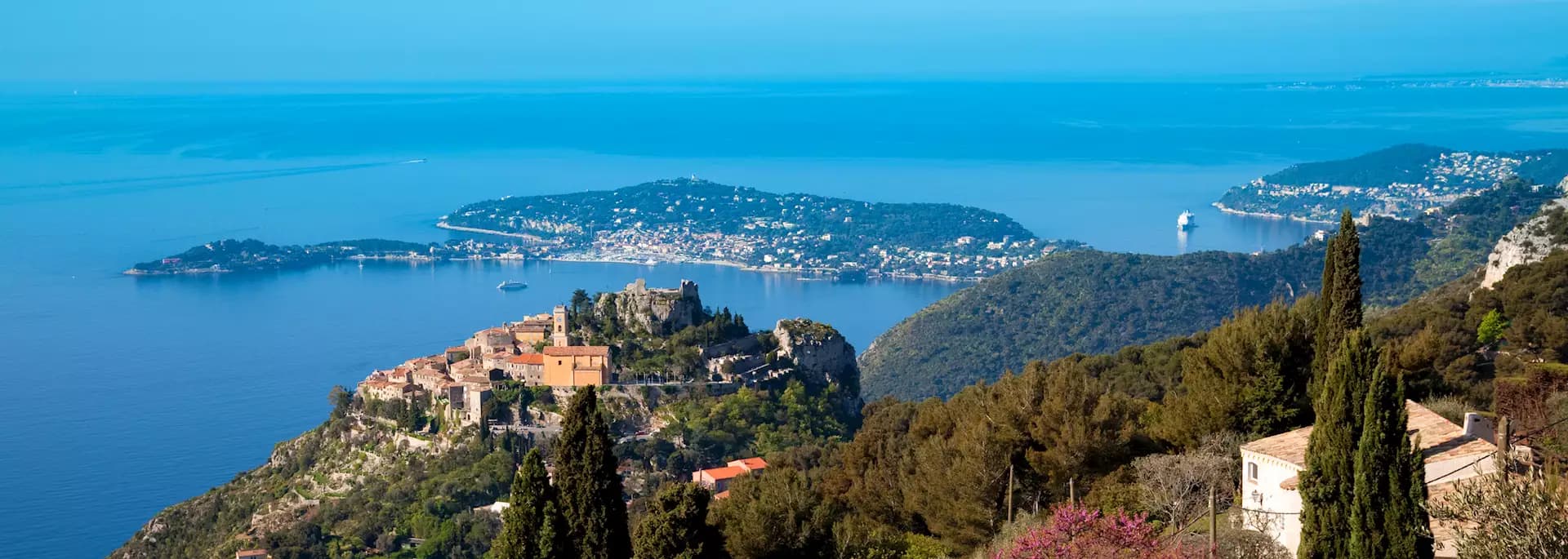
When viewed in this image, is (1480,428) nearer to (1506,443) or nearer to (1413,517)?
(1506,443)

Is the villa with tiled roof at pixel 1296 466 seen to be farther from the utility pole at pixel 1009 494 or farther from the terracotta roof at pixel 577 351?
the terracotta roof at pixel 577 351

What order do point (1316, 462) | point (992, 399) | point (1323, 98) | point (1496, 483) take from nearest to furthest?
1. point (1496, 483)
2. point (1316, 462)
3. point (992, 399)
4. point (1323, 98)

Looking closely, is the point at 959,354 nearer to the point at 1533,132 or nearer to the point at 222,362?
the point at 222,362

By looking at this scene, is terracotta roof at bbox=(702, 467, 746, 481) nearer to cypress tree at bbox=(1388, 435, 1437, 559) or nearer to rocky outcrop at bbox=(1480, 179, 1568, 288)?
rocky outcrop at bbox=(1480, 179, 1568, 288)

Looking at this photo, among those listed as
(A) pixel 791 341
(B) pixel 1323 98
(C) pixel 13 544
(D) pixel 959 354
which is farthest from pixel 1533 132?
(C) pixel 13 544

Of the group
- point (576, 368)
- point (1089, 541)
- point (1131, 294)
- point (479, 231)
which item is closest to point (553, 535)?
point (1089, 541)

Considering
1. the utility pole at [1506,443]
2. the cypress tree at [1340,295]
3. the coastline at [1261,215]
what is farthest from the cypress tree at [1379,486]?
the coastline at [1261,215]

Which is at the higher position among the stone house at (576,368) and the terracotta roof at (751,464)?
the stone house at (576,368)
